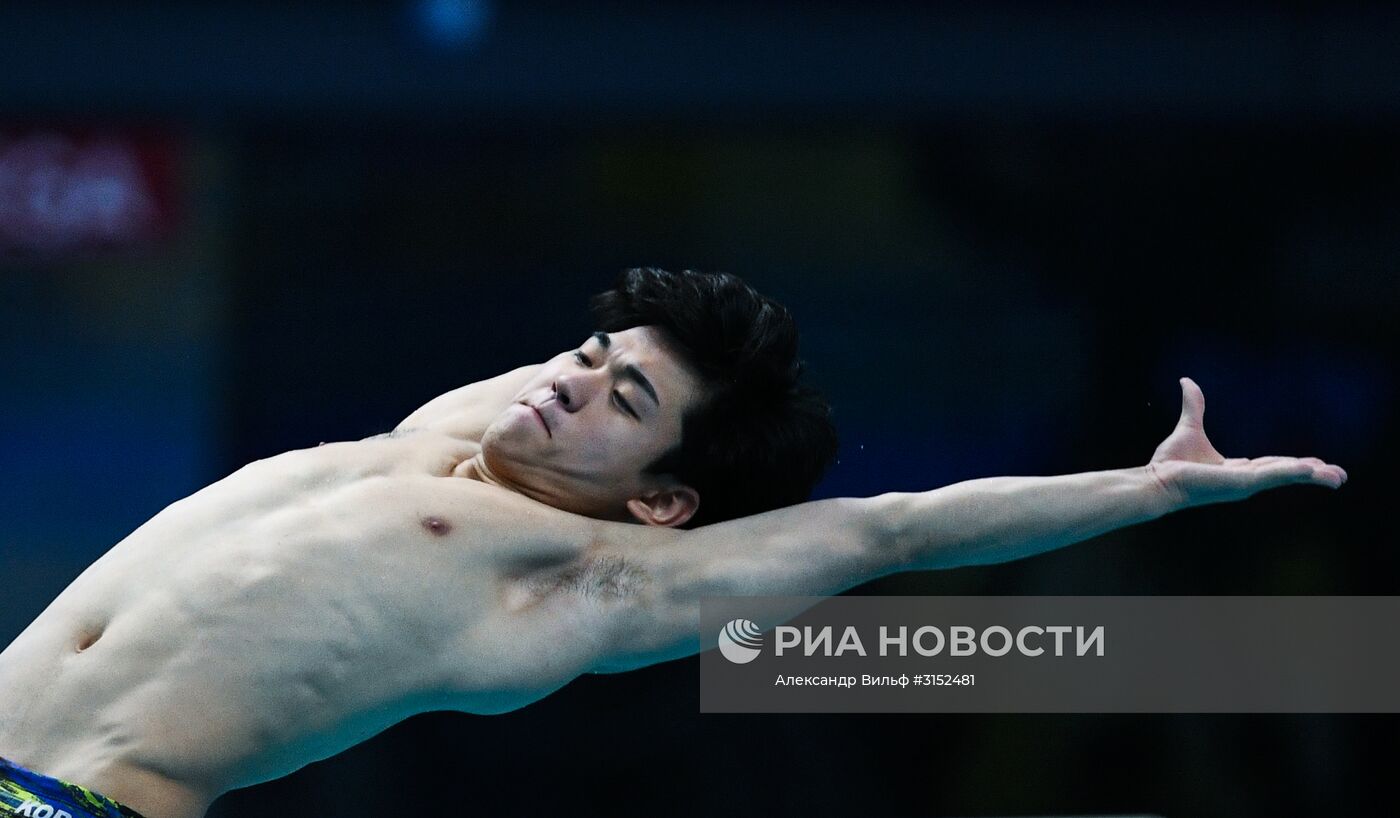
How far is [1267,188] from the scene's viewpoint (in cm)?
479

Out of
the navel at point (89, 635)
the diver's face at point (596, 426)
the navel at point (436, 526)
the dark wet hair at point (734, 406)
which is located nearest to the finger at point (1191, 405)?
the dark wet hair at point (734, 406)

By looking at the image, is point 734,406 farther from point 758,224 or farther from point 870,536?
point 758,224

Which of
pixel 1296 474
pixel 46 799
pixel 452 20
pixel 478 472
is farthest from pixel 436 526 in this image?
pixel 452 20

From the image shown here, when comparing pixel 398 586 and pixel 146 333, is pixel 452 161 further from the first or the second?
pixel 398 586

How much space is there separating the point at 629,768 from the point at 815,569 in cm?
185

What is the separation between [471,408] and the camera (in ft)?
10.3

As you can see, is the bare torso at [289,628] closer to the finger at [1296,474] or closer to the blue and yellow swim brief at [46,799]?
the blue and yellow swim brief at [46,799]

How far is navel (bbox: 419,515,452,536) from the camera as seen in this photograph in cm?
265

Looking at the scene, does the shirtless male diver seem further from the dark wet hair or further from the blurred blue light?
the blurred blue light

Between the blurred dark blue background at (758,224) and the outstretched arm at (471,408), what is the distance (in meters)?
1.42

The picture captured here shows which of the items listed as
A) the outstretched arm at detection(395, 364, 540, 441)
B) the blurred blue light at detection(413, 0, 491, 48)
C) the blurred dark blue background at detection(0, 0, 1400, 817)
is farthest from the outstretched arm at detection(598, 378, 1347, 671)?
the blurred blue light at detection(413, 0, 491, 48)

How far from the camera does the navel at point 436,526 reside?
2.65m

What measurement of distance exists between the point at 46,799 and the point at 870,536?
1.31 metres

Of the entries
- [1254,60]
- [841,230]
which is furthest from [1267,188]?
[841,230]
